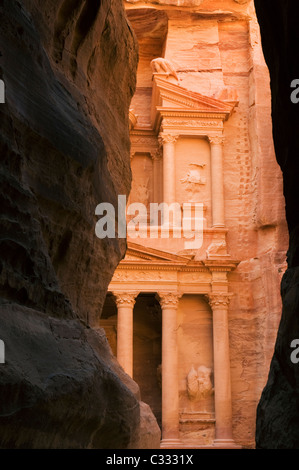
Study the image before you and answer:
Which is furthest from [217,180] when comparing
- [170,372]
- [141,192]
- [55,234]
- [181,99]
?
[55,234]

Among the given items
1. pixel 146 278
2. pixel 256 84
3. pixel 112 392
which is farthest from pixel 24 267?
pixel 256 84

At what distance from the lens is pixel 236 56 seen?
77.4ft

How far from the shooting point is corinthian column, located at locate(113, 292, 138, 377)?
1884 centimetres

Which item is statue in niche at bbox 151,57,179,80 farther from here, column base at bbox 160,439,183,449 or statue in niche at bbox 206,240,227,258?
column base at bbox 160,439,183,449

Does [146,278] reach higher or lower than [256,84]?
lower

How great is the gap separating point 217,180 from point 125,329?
5.85 meters

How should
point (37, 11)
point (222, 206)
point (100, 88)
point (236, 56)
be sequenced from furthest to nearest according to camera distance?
1. point (236, 56)
2. point (222, 206)
3. point (100, 88)
4. point (37, 11)

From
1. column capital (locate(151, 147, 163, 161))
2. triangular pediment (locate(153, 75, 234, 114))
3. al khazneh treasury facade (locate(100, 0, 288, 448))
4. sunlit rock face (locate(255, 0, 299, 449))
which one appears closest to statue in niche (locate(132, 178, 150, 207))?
al khazneh treasury facade (locate(100, 0, 288, 448))

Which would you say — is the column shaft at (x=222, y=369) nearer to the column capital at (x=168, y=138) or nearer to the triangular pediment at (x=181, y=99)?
the column capital at (x=168, y=138)

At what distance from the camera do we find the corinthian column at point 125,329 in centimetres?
1884

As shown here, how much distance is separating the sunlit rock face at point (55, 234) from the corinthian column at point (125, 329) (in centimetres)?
1397

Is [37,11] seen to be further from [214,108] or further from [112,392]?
[214,108]

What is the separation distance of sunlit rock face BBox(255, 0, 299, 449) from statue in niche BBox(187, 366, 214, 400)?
15721mm
